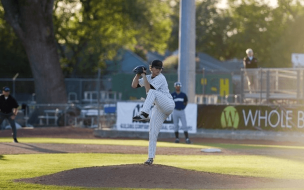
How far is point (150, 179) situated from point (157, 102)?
177 centimetres

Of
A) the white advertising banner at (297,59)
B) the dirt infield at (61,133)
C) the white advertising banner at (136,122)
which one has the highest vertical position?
the white advertising banner at (297,59)

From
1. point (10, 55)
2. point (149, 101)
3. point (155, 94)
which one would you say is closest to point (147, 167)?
point (149, 101)

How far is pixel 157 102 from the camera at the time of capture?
13148mm

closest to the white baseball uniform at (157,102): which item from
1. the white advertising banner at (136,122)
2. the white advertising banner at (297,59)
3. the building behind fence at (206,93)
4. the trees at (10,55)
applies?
the building behind fence at (206,93)

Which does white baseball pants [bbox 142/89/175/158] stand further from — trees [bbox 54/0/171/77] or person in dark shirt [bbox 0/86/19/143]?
trees [bbox 54/0/171/77]

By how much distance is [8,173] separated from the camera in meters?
14.1

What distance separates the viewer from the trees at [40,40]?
37.9 metres

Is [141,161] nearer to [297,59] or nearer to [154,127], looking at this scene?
[154,127]

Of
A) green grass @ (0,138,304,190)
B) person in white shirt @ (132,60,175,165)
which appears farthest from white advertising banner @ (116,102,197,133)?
person in white shirt @ (132,60,175,165)

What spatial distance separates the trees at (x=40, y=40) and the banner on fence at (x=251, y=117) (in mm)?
13113

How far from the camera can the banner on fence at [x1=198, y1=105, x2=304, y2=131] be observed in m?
26.4

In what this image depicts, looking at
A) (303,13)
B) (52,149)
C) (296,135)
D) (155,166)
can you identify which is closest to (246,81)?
(296,135)

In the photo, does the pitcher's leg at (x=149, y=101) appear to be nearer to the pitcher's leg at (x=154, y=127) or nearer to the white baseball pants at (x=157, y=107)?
the white baseball pants at (x=157, y=107)

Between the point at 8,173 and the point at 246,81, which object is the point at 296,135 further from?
the point at 8,173
